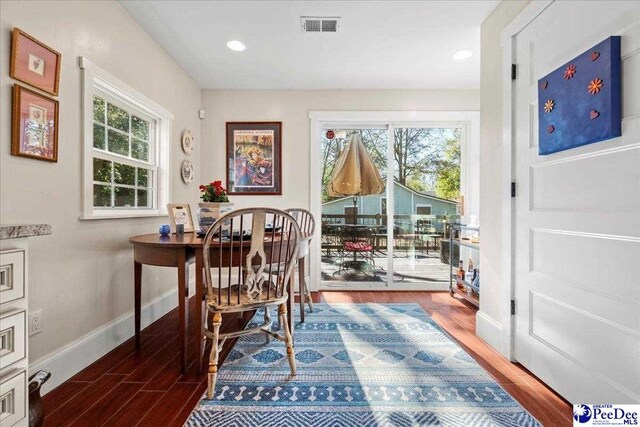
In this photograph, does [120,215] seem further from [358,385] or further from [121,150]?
[358,385]

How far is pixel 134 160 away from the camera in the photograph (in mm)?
2475

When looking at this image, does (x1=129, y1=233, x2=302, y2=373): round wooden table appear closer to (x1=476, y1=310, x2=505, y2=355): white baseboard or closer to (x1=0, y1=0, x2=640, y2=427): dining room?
(x1=0, y1=0, x2=640, y2=427): dining room

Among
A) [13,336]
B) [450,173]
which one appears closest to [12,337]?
[13,336]

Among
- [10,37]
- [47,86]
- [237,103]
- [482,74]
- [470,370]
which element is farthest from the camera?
[237,103]

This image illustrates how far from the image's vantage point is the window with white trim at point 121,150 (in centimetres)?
188

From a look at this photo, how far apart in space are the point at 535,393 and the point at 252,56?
3331 millimetres

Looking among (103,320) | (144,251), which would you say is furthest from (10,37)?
(103,320)

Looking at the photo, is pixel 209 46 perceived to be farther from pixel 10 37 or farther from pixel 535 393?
pixel 535 393

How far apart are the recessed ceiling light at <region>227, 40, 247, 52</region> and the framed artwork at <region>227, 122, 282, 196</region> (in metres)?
0.96

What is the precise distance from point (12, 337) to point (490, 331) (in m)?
2.60

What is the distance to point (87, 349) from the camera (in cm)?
185

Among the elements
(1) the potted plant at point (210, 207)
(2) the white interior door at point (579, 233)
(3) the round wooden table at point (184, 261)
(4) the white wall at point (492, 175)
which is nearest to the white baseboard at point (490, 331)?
(4) the white wall at point (492, 175)

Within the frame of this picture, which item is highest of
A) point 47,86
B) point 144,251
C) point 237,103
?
point 237,103

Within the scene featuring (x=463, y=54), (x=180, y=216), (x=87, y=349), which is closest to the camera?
(x=87, y=349)
